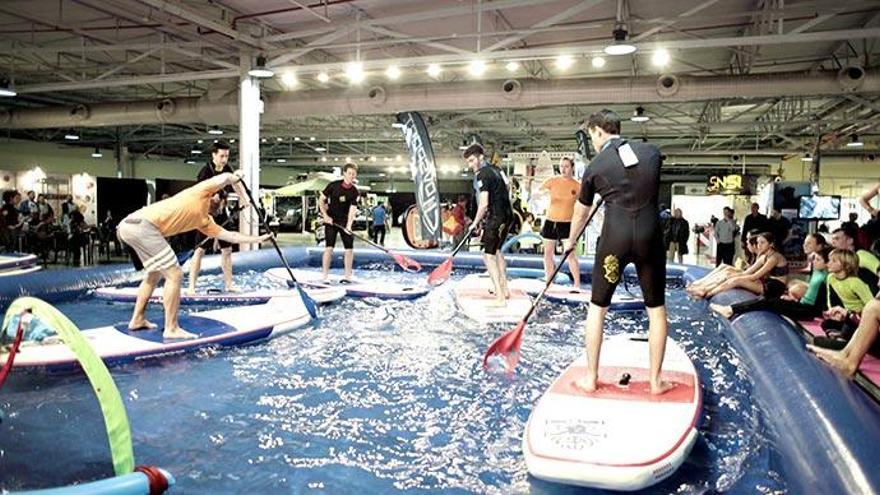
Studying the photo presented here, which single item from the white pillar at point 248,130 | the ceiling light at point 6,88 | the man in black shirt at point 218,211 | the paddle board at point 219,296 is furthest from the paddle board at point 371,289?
the ceiling light at point 6,88

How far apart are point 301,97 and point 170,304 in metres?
8.86

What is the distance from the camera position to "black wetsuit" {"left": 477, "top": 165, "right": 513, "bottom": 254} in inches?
261

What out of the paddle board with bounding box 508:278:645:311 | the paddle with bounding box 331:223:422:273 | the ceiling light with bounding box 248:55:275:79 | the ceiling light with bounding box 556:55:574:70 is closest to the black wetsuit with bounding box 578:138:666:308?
the paddle board with bounding box 508:278:645:311

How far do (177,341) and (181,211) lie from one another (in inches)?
39.3

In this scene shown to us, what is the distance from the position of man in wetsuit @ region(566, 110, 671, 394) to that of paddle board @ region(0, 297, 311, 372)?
9.31 ft

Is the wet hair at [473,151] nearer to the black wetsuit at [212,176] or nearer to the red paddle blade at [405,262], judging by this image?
the black wetsuit at [212,176]

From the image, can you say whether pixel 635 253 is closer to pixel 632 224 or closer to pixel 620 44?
pixel 632 224

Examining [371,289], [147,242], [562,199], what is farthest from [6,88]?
[562,199]

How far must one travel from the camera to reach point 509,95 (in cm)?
1163

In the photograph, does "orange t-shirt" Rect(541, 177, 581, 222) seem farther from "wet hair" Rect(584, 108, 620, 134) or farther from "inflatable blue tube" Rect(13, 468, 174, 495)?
"inflatable blue tube" Rect(13, 468, 174, 495)

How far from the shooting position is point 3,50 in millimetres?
11266

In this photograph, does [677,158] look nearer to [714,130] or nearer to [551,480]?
[714,130]

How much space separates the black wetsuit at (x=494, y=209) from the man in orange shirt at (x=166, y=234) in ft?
8.50

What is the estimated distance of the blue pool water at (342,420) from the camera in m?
2.72
